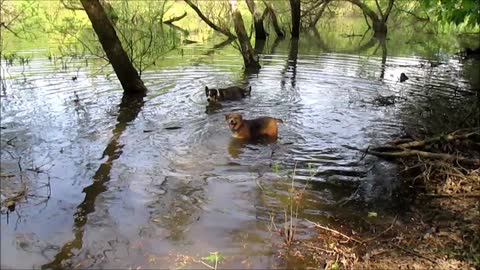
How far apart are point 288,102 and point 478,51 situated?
49.0ft

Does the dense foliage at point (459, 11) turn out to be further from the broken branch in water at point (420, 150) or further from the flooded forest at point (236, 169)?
the broken branch in water at point (420, 150)

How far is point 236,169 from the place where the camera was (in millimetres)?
7254

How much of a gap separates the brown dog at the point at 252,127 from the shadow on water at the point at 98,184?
199 centimetres

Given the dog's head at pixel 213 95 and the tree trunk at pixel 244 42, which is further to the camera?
the tree trunk at pixel 244 42

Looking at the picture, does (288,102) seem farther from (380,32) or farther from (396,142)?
(380,32)

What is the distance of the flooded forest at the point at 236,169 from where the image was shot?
4.94m

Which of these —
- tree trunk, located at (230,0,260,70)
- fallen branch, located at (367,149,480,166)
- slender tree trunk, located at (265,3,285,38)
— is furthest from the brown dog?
slender tree trunk, located at (265,3,285,38)

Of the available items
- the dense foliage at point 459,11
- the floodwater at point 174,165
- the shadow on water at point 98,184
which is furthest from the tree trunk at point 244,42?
the dense foliage at point 459,11

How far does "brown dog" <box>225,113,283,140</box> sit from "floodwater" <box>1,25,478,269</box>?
26 centimetres

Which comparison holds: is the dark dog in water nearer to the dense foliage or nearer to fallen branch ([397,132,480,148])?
the dense foliage

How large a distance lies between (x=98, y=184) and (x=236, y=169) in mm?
2026

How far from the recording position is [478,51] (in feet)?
72.7

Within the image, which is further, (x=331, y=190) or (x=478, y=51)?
(x=478, y=51)

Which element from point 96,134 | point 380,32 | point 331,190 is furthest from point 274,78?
point 380,32
